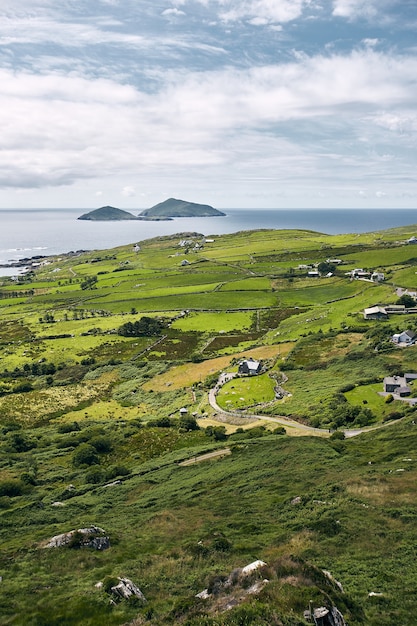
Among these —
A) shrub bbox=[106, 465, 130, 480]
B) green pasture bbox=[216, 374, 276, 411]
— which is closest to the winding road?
green pasture bbox=[216, 374, 276, 411]

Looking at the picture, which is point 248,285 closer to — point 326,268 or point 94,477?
point 326,268

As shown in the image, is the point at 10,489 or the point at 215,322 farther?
the point at 215,322

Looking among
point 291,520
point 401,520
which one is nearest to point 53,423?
point 291,520

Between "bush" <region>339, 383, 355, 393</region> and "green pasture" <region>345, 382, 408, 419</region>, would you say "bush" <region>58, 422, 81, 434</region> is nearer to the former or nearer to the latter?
"bush" <region>339, 383, 355, 393</region>

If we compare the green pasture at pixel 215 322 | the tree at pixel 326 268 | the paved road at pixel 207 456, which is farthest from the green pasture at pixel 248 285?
the paved road at pixel 207 456

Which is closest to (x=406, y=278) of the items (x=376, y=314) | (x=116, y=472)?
A: (x=376, y=314)
